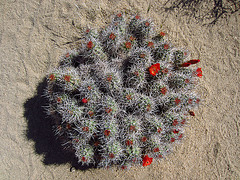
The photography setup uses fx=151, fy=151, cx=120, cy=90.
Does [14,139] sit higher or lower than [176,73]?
lower

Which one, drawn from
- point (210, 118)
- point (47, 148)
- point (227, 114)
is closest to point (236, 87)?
point (227, 114)

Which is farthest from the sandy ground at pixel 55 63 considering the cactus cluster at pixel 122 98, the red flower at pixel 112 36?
the red flower at pixel 112 36

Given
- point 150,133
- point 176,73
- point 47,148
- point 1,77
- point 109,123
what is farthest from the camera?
point 1,77

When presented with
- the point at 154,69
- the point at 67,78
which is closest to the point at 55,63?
the point at 67,78

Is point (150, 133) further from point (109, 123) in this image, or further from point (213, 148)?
point (213, 148)

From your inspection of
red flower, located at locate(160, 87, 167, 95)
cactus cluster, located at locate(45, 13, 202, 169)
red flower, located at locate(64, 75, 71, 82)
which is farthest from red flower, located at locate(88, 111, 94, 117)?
red flower, located at locate(160, 87, 167, 95)

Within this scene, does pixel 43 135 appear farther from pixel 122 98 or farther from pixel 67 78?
pixel 122 98
